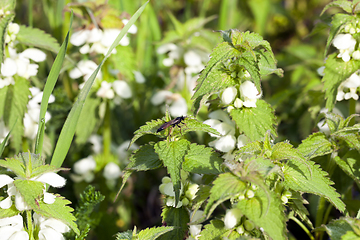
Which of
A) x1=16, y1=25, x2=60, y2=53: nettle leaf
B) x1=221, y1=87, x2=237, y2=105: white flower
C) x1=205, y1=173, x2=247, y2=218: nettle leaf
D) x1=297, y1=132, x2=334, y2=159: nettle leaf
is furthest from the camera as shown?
x1=16, y1=25, x2=60, y2=53: nettle leaf

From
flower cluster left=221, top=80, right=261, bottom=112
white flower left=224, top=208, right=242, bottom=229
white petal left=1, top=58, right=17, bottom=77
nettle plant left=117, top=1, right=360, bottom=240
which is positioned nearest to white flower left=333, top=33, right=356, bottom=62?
nettle plant left=117, top=1, right=360, bottom=240

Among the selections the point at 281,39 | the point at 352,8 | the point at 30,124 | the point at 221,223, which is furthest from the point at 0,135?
the point at 281,39

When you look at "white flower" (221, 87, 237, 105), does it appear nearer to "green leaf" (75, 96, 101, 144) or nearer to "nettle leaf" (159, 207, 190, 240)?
"nettle leaf" (159, 207, 190, 240)

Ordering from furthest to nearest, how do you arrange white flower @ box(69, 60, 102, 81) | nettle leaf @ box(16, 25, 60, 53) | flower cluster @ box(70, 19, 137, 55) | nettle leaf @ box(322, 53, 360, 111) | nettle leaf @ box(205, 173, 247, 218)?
white flower @ box(69, 60, 102, 81) < flower cluster @ box(70, 19, 137, 55) < nettle leaf @ box(16, 25, 60, 53) < nettle leaf @ box(322, 53, 360, 111) < nettle leaf @ box(205, 173, 247, 218)

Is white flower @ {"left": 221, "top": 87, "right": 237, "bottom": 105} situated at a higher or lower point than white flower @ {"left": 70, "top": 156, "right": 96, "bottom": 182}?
higher

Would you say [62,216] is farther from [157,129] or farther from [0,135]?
[0,135]

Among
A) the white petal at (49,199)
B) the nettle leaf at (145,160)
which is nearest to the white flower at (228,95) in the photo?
the nettle leaf at (145,160)
